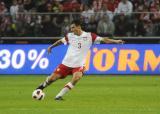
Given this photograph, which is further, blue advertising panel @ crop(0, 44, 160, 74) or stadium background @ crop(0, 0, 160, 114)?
blue advertising panel @ crop(0, 44, 160, 74)

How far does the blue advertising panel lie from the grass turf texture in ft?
3.04

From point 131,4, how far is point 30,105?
15016 mm

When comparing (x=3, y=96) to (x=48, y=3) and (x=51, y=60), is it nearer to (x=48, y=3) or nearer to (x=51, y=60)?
(x=51, y=60)

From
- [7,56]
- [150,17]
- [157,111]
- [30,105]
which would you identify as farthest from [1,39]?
[157,111]

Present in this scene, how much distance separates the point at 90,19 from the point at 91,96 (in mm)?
10899

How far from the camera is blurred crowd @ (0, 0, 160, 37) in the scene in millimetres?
28969

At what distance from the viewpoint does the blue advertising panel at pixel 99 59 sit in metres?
27.4

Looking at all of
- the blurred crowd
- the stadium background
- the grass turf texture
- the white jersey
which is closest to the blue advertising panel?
the stadium background

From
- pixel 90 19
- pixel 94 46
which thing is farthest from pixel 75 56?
pixel 90 19

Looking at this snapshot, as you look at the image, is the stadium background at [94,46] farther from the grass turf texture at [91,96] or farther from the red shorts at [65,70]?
the red shorts at [65,70]

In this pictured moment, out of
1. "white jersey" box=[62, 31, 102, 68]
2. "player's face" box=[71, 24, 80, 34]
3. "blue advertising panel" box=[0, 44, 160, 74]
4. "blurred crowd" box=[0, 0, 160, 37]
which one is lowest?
"blue advertising panel" box=[0, 44, 160, 74]

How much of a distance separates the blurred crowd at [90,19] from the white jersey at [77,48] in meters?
11.0

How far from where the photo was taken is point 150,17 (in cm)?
2922

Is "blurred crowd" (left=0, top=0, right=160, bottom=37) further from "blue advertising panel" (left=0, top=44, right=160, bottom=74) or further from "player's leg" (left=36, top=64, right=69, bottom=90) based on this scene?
"player's leg" (left=36, top=64, right=69, bottom=90)
